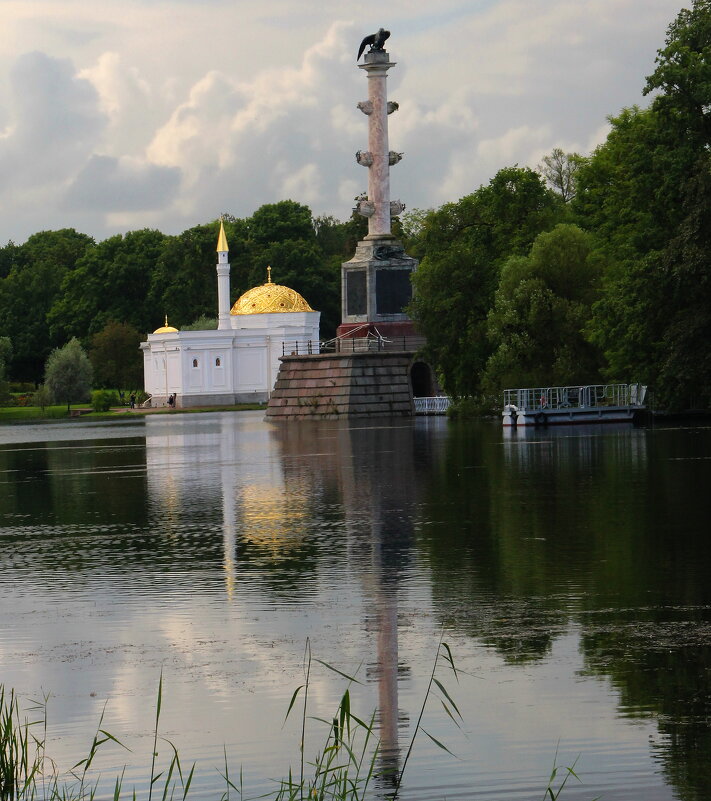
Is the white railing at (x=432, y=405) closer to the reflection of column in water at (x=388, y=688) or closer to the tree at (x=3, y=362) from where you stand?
the tree at (x=3, y=362)

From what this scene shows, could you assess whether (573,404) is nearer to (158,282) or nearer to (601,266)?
(601,266)

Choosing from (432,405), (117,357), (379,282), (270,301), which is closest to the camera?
(432,405)

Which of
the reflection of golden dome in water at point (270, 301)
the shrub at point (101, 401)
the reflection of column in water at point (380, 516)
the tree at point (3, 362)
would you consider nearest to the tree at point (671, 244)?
the reflection of column in water at point (380, 516)

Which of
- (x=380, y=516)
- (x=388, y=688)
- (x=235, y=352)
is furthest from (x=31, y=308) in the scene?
(x=388, y=688)

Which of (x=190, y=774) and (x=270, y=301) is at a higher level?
(x=270, y=301)

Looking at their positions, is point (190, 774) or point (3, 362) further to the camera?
point (3, 362)

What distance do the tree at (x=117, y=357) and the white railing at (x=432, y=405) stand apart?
60004 mm

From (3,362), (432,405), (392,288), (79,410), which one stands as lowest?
(79,410)

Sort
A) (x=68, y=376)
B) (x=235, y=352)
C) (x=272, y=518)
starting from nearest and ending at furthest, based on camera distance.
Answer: (x=272, y=518) → (x=68, y=376) → (x=235, y=352)

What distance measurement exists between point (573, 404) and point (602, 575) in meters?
39.1

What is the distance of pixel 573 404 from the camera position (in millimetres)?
52531

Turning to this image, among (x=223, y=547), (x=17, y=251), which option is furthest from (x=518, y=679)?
(x=17, y=251)

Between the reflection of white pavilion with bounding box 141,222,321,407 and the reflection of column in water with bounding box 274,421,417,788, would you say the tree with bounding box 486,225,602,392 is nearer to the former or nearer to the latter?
the reflection of column in water with bounding box 274,421,417,788

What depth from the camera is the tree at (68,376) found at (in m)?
112
